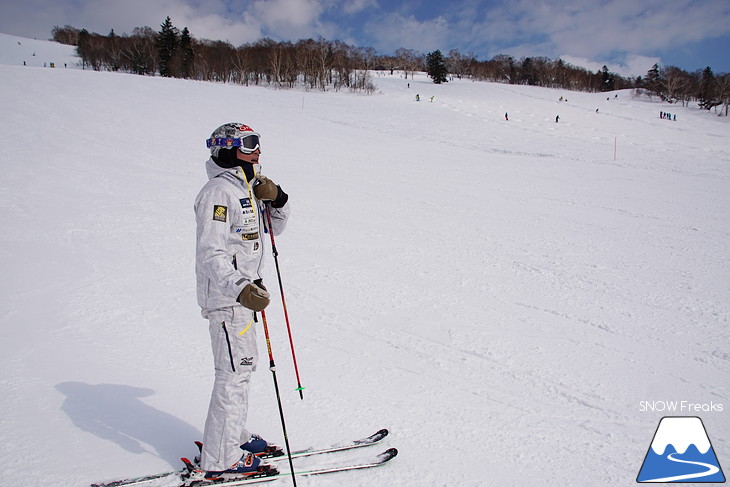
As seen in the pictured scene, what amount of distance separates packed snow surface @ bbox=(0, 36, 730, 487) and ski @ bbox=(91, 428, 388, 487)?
88 mm

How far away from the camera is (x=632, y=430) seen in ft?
10.9

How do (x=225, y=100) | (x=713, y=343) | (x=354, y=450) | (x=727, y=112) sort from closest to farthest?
(x=354, y=450)
(x=713, y=343)
(x=225, y=100)
(x=727, y=112)

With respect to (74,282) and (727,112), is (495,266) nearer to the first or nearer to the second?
(74,282)

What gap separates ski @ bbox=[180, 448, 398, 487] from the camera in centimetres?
263

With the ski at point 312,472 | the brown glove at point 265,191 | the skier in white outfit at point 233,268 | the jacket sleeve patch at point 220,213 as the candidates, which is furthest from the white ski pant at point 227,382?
the brown glove at point 265,191

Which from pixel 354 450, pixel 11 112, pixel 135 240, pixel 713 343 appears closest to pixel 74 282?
pixel 135 240

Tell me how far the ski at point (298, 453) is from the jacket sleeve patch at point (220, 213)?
1639mm

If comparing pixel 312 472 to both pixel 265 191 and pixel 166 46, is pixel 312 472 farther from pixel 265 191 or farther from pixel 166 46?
pixel 166 46

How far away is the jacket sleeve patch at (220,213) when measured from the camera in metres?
Result: 2.42

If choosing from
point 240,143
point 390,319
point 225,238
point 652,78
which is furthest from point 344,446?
point 652,78

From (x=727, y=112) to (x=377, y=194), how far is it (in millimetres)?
72792

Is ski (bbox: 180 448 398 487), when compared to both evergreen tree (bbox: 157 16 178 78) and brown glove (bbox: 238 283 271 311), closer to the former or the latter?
brown glove (bbox: 238 283 271 311)

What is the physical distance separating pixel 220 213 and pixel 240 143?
477 millimetres

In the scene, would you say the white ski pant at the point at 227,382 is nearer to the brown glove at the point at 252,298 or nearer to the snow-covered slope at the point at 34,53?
the brown glove at the point at 252,298
